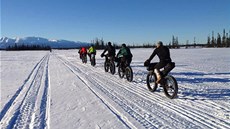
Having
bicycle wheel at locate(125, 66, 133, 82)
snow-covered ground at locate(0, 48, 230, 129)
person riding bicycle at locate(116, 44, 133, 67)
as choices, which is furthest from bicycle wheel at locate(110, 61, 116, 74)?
snow-covered ground at locate(0, 48, 230, 129)

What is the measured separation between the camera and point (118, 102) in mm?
7727

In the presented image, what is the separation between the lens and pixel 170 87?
27.1 ft

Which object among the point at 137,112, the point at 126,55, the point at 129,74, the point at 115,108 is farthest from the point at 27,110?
the point at 126,55

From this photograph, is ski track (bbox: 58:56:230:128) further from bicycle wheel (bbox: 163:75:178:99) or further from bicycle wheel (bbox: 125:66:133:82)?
bicycle wheel (bbox: 125:66:133:82)

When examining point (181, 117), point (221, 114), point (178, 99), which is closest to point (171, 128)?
point (181, 117)

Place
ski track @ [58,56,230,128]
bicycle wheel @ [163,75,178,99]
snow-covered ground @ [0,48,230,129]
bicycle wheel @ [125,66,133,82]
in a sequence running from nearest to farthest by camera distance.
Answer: ski track @ [58,56,230,128] < snow-covered ground @ [0,48,230,129] < bicycle wheel @ [163,75,178,99] < bicycle wheel @ [125,66,133,82]

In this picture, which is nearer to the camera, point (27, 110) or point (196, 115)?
point (196, 115)

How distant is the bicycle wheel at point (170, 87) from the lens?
7.99 meters

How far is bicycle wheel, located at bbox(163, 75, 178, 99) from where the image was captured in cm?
799

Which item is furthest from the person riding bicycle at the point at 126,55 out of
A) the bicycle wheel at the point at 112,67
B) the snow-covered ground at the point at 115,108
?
the snow-covered ground at the point at 115,108

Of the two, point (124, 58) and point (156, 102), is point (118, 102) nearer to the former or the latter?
point (156, 102)

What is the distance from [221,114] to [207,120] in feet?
2.00

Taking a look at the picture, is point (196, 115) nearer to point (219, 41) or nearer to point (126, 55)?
point (126, 55)

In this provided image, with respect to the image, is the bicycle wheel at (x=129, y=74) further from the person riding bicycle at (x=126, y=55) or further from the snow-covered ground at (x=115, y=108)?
the snow-covered ground at (x=115, y=108)
